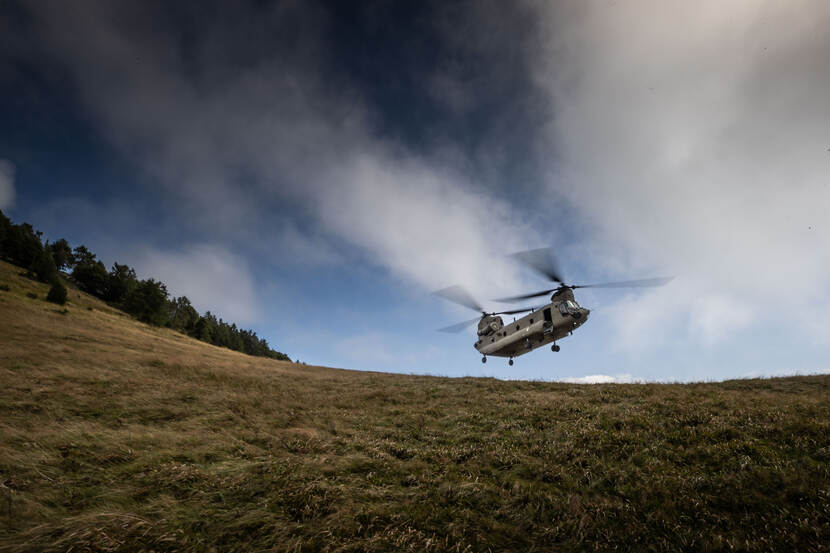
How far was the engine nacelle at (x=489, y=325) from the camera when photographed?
34.3 meters

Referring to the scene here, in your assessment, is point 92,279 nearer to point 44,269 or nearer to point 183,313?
point 44,269

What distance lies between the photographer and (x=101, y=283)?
77250 millimetres

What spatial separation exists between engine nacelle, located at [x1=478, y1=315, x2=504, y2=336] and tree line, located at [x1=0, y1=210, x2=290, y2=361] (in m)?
59.4

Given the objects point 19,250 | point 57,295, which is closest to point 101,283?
point 19,250

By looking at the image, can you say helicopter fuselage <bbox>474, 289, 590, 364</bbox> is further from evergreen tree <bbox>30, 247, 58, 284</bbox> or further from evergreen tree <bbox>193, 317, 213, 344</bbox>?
evergreen tree <bbox>193, 317, 213, 344</bbox>

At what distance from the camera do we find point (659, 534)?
5316 mm

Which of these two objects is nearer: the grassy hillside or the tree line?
the grassy hillside

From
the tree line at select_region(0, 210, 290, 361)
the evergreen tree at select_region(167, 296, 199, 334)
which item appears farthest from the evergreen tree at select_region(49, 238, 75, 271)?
the evergreen tree at select_region(167, 296, 199, 334)

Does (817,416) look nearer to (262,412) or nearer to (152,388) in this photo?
(262,412)

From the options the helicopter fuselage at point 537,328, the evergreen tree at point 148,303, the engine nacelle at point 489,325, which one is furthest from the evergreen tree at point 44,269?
the helicopter fuselage at point 537,328

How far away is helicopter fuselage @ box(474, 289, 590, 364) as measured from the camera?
2555 centimetres

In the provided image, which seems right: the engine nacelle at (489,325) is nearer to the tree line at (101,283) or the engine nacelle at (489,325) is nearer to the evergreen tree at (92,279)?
the tree line at (101,283)

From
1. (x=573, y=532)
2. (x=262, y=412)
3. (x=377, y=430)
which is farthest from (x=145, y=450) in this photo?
(x=573, y=532)

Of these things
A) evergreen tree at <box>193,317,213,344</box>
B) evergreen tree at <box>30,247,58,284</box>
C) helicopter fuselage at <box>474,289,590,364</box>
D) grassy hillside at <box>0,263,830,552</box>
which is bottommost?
evergreen tree at <box>193,317,213,344</box>
